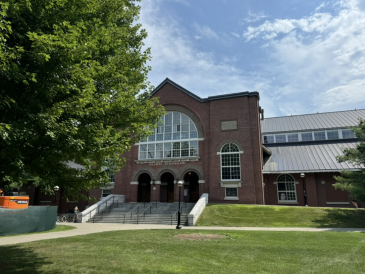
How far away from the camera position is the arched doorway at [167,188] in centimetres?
3105

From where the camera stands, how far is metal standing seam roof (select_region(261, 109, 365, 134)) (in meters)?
35.8

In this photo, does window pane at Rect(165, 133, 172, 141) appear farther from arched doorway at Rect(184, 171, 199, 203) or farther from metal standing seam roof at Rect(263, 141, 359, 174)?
metal standing seam roof at Rect(263, 141, 359, 174)

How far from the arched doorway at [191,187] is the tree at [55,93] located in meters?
23.5

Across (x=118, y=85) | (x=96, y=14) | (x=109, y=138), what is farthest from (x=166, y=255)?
(x=96, y=14)

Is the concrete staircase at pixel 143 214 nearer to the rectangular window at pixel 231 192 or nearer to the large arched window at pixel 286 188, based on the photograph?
the rectangular window at pixel 231 192

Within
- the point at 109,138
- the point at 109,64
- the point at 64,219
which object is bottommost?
the point at 64,219

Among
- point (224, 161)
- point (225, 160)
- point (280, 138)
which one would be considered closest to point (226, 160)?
point (225, 160)

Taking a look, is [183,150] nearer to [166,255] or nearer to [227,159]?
[227,159]

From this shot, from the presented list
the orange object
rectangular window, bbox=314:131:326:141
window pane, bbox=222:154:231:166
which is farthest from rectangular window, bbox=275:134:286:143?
the orange object

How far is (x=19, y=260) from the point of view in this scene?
7.92 m

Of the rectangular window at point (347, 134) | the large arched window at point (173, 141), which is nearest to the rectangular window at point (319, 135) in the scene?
the rectangular window at point (347, 134)

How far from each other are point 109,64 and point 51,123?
2.64 m

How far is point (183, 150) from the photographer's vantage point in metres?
30.1

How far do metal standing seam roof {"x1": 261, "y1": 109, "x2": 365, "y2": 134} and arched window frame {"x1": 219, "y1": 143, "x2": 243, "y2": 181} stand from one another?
12.2m
